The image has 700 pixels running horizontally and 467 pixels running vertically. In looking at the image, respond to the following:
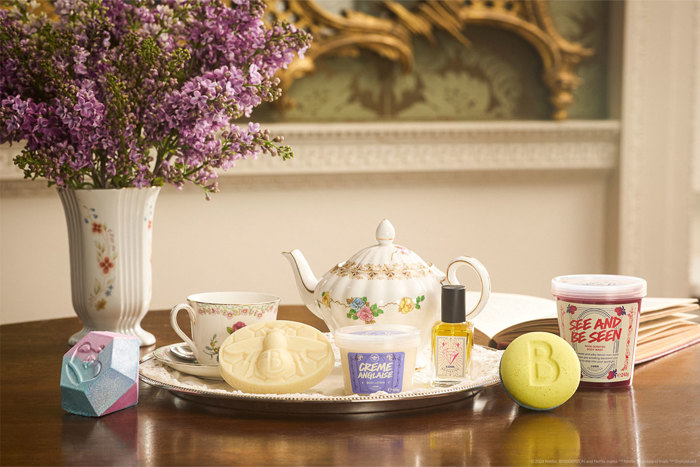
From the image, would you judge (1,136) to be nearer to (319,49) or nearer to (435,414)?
(435,414)

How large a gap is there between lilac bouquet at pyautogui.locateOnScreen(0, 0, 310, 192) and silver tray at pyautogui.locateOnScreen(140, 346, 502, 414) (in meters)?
0.37

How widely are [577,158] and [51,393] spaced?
236 centimetres

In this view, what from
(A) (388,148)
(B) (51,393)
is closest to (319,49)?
(A) (388,148)

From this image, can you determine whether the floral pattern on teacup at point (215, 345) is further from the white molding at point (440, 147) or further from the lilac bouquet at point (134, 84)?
the white molding at point (440, 147)

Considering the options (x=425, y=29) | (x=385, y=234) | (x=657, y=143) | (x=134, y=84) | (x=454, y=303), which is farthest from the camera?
(x=657, y=143)

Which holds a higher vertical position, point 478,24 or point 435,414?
point 478,24

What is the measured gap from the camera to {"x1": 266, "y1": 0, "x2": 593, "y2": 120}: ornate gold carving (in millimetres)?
2729

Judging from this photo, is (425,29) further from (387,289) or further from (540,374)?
(540,374)

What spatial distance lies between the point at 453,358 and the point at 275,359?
0.20 metres

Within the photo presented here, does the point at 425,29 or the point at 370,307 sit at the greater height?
the point at 425,29

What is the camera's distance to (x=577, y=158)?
9.79 ft

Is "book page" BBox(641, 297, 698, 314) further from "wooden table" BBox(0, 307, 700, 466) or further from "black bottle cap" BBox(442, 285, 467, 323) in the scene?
"black bottle cap" BBox(442, 285, 467, 323)

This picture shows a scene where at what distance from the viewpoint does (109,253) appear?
1.24m

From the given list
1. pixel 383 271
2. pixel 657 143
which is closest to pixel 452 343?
pixel 383 271
